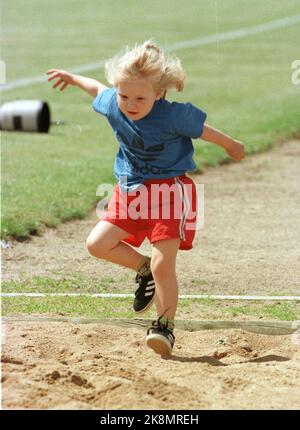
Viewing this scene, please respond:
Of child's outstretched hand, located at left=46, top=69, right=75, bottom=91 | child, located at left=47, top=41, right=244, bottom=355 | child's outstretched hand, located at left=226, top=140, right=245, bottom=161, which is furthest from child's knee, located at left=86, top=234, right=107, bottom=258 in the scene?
child's outstretched hand, located at left=46, top=69, right=75, bottom=91

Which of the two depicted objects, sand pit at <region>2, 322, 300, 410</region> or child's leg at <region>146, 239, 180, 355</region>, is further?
child's leg at <region>146, 239, 180, 355</region>

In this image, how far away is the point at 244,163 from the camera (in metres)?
13.6

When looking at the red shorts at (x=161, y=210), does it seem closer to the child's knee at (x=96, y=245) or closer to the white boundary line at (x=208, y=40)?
the child's knee at (x=96, y=245)

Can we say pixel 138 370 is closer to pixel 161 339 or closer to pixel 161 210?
pixel 161 339

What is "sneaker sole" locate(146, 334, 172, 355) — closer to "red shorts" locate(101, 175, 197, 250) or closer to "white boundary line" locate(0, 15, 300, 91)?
"red shorts" locate(101, 175, 197, 250)

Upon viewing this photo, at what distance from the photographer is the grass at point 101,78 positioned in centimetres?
1116

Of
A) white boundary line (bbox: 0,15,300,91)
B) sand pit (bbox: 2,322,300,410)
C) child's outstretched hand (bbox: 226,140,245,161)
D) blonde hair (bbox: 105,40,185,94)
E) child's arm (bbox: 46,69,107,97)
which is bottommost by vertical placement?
sand pit (bbox: 2,322,300,410)

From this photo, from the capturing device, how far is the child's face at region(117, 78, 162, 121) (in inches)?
248

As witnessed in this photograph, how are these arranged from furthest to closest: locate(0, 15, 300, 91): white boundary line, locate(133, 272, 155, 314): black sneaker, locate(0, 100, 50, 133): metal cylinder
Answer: locate(0, 15, 300, 91): white boundary line → locate(0, 100, 50, 133): metal cylinder → locate(133, 272, 155, 314): black sneaker

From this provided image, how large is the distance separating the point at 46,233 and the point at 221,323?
10.5ft

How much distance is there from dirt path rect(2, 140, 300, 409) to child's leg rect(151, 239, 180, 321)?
275mm

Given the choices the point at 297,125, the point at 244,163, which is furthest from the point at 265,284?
the point at 297,125

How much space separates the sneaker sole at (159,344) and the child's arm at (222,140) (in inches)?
44.5

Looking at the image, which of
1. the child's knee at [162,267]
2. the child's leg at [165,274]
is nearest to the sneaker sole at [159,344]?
the child's leg at [165,274]
